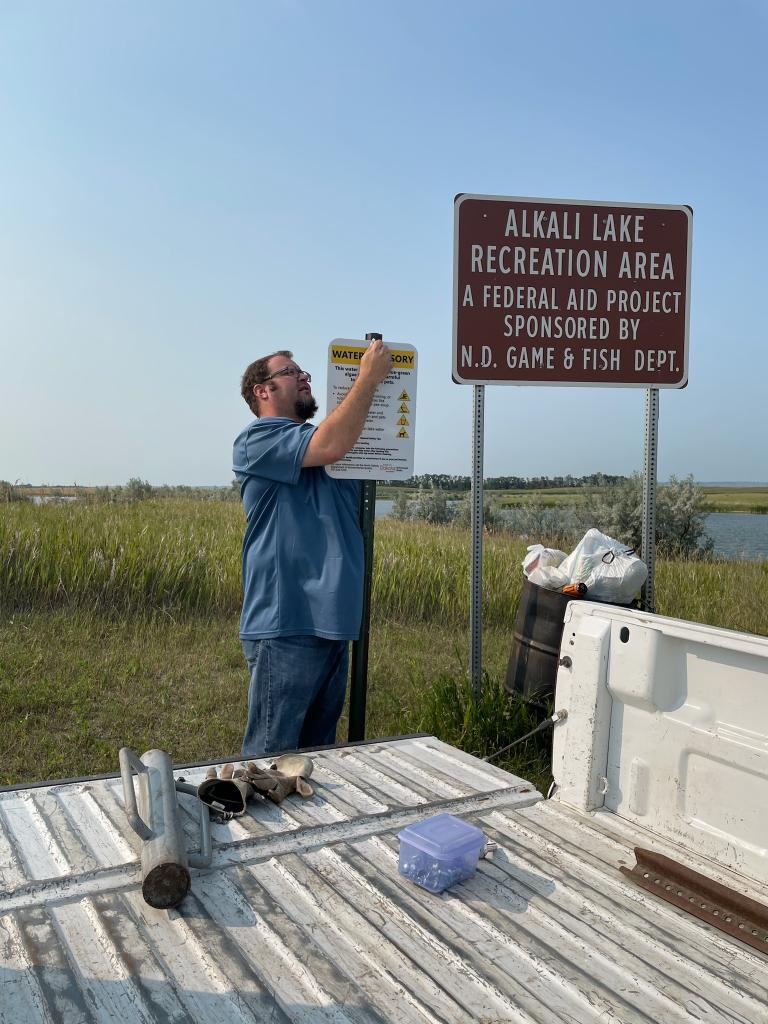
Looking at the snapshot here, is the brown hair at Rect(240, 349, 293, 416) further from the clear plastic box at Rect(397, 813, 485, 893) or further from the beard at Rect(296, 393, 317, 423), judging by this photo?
the clear plastic box at Rect(397, 813, 485, 893)

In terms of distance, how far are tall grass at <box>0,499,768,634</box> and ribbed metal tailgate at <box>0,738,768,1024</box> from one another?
248 inches

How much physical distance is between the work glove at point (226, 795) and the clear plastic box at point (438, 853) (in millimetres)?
580

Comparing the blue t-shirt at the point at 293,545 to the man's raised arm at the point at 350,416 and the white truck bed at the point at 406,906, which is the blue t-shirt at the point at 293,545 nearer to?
the man's raised arm at the point at 350,416

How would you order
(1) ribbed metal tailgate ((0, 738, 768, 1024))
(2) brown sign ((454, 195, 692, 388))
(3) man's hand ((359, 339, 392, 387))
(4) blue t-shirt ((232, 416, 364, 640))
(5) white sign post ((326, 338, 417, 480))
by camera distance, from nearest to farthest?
(1) ribbed metal tailgate ((0, 738, 768, 1024)) → (4) blue t-shirt ((232, 416, 364, 640)) → (3) man's hand ((359, 339, 392, 387)) → (5) white sign post ((326, 338, 417, 480)) → (2) brown sign ((454, 195, 692, 388))

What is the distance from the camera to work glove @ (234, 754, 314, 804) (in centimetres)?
286

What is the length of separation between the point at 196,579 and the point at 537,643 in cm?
524

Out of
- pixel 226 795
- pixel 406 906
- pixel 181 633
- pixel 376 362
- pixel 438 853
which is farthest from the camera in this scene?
pixel 181 633

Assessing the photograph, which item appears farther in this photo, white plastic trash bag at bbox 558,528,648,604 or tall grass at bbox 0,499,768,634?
tall grass at bbox 0,499,768,634

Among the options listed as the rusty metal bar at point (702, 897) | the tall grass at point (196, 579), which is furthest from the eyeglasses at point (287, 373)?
the tall grass at point (196, 579)

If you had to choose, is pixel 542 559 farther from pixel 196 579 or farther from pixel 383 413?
pixel 196 579

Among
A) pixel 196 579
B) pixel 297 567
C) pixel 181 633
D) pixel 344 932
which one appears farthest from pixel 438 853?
pixel 196 579

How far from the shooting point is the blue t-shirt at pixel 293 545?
3928 millimetres

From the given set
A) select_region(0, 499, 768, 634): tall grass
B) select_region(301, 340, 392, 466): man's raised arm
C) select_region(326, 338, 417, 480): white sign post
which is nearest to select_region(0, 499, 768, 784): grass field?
select_region(0, 499, 768, 634): tall grass

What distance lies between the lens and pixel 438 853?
232 cm
